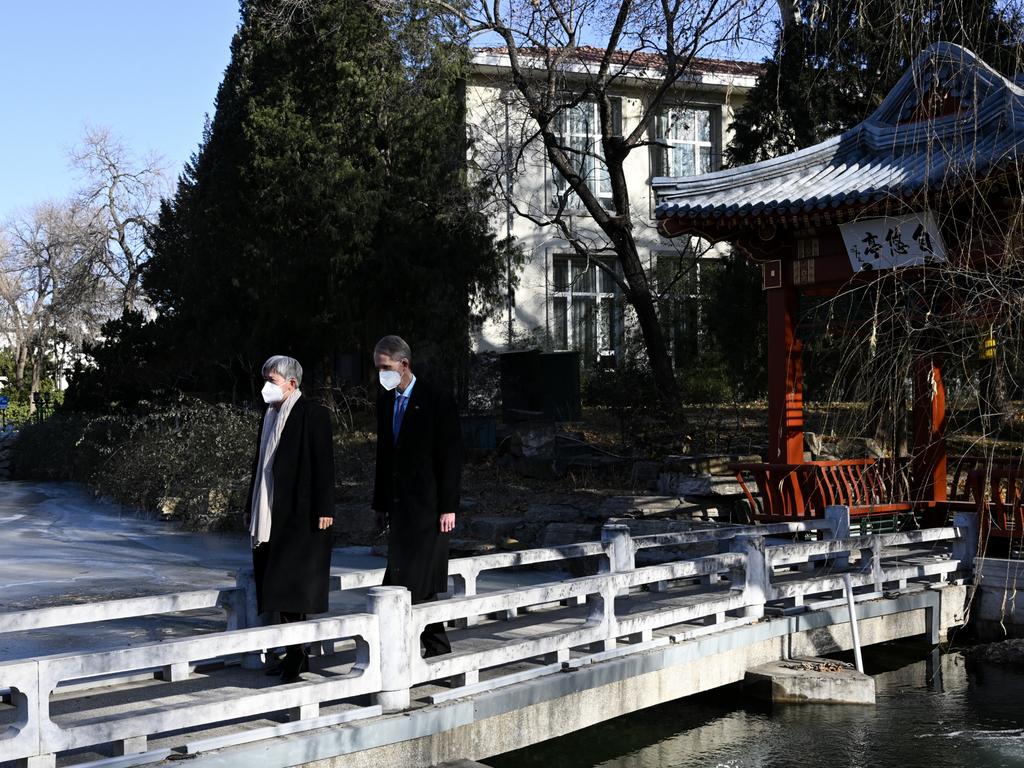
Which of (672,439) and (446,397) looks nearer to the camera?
(446,397)

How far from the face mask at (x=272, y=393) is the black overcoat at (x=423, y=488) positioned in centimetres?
72

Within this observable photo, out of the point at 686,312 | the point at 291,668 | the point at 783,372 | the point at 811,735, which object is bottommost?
the point at 811,735

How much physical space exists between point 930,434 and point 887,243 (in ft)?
6.26

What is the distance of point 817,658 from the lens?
27.7 feet

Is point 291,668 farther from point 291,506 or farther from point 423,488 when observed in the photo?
point 423,488

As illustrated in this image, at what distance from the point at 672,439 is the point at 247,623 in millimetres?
10334

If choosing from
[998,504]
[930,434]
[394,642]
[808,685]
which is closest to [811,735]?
[808,685]

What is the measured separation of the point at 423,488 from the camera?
6.57 m

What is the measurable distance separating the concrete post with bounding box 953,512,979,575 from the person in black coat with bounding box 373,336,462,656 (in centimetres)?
561

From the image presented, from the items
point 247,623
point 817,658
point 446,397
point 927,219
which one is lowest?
point 817,658

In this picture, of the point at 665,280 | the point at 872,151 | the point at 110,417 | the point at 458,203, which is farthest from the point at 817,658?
the point at 110,417

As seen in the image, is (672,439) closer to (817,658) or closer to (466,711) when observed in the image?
(817,658)

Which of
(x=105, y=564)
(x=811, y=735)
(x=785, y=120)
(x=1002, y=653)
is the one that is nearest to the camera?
(x=811, y=735)

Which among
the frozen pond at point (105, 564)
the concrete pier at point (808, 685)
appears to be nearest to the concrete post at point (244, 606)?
the frozen pond at point (105, 564)
